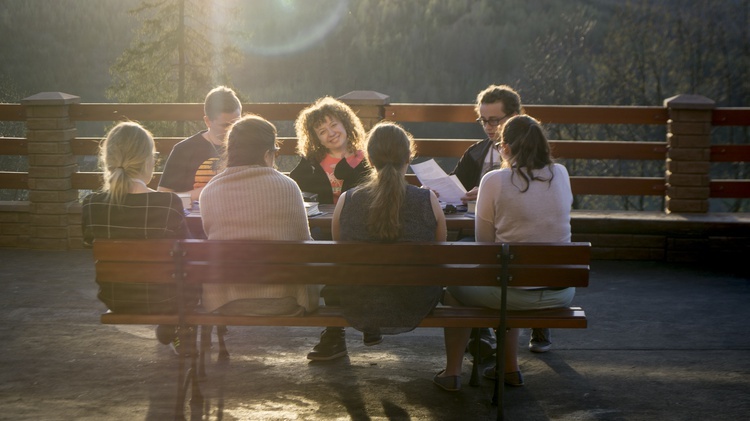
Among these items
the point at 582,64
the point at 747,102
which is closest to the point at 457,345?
the point at 747,102

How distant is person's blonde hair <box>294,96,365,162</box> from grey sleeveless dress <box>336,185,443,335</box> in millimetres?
1579

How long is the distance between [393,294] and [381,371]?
0.90 m

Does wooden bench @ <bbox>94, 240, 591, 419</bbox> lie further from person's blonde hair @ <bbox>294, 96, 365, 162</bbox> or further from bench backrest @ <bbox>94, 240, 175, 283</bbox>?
person's blonde hair @ <bbox>294, 96, 365, 162</bbox>

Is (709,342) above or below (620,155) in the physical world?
below

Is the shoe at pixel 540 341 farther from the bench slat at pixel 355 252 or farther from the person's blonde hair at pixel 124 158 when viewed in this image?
the person's blonde hair at pixel 124 158

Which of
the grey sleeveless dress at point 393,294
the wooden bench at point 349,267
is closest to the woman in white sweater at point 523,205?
the wooden bench at point 349,267

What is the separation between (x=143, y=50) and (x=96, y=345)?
4003 centimetres

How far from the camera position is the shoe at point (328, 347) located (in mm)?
5617

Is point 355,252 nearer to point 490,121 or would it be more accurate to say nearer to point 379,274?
point 379,274

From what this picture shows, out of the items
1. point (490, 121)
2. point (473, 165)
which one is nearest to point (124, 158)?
point (490, 121)

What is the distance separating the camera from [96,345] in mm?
6004

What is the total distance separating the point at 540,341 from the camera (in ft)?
19.3

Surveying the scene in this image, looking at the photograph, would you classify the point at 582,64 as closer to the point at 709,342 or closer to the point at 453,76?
the point at 453,76

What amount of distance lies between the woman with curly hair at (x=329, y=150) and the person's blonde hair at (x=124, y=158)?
4.91 feet
